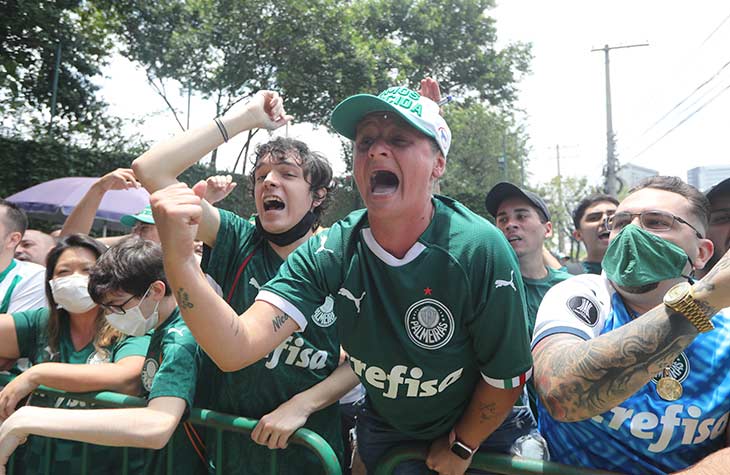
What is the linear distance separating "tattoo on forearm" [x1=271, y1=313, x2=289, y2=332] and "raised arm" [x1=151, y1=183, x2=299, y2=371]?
0.07m

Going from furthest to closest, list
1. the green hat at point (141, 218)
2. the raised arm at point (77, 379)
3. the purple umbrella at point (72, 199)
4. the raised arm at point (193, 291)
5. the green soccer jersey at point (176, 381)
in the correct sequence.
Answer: the purple umbrella at point (72, 199) → the green hat at point (141, 218) → the raised arm at point (77, 379) → the green soccer jersey at point (176, 381) → the raised arm at point (193, 291)

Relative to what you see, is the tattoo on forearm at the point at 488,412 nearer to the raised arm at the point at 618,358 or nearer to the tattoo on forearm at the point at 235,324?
the raised arm at the point at 618,358

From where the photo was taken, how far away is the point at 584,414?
157cm

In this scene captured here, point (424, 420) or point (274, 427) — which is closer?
point (424, 420)

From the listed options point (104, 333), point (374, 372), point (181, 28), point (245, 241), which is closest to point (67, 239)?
point (104, 333)

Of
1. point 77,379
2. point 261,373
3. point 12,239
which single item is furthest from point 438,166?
point 12,239

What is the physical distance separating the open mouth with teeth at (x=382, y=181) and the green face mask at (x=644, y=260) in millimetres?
777

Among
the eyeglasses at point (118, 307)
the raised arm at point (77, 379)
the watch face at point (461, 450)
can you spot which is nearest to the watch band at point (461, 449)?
the watch face at point (461, 450)

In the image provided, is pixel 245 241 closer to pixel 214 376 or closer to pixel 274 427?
pixel 214 376

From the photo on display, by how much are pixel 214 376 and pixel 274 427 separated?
576 millimetres

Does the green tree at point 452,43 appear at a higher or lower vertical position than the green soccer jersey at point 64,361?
higher

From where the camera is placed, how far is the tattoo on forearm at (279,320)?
1808mm

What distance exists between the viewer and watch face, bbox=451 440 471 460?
1759mm

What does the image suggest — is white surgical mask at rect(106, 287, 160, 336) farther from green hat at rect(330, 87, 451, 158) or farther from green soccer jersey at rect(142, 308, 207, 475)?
green hat at rect(330, 87, 451, 158)
